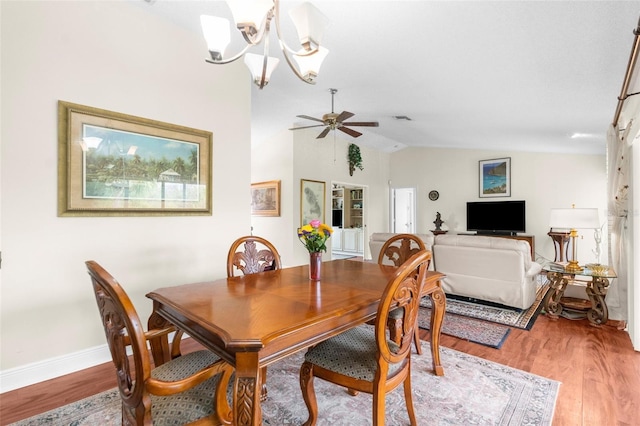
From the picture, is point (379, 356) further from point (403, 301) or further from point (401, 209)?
point (401, 209)

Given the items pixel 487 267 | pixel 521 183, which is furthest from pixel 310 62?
pixel 521 183

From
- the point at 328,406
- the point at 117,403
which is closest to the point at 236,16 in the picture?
the point at 328,406

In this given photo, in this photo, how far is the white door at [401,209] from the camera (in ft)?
26.5

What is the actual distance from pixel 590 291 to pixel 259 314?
3561 mm

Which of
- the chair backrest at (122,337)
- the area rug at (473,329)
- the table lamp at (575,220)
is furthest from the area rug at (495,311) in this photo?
the chair backrest at (122,337)

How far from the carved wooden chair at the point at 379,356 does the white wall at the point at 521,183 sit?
617 cm

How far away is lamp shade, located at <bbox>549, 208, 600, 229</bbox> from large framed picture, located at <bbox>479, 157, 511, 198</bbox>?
137 inches

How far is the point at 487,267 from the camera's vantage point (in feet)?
11.7

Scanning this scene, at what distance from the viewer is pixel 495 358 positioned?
2.42 m

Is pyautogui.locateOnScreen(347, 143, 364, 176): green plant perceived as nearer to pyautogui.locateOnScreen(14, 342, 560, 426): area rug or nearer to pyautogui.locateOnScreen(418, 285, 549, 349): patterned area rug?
pyautogui.locateOnScreen(418, 285, 549, 349): patterned area rug

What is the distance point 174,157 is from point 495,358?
3.20m

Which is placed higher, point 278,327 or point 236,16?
point 236,16

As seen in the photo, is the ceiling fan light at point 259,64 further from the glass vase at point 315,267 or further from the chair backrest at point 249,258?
the glass vase at point 315,267

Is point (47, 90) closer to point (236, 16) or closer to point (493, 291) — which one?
point (236, 16)
